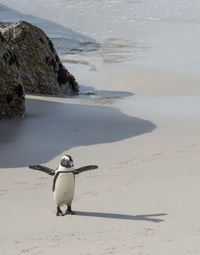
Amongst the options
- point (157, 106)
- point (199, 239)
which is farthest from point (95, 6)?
point (199, 239)

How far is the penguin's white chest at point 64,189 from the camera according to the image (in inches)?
209

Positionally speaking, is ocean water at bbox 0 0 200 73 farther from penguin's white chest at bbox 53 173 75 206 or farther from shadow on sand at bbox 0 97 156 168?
penguin's white chest at bbox 53 173 75 206

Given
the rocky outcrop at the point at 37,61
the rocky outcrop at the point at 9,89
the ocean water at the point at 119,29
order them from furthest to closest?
the ocean water at the point at 119,29 → the rocky outcrop at the point at 37,61 → the rocky outcrop at the point at 9,89

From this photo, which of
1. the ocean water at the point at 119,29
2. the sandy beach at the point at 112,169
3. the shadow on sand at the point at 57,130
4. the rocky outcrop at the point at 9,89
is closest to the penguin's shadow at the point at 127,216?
the sandy beach at the point at 112,169

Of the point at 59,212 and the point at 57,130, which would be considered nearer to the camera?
the point at 59,212

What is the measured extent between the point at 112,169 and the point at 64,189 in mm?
1396

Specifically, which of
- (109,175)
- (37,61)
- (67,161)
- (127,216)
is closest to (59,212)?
(67,161)

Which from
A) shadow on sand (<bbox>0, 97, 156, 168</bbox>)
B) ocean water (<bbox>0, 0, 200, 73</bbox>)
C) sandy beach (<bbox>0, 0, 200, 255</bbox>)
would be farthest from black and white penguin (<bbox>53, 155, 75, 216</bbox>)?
ocean water (<bbox>0, 0, 200, 73</bbox>)

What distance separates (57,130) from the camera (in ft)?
26.9

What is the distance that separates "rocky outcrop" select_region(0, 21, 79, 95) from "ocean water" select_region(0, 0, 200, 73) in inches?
97.5

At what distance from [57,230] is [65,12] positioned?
18.3 meters

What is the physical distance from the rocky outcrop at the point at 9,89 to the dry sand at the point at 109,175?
0.20 m

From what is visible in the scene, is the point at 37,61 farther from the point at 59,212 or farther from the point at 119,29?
the point at 119,29

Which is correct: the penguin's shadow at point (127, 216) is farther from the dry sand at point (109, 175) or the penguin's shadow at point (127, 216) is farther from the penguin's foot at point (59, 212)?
the penguin's foot at point (59, 212)
